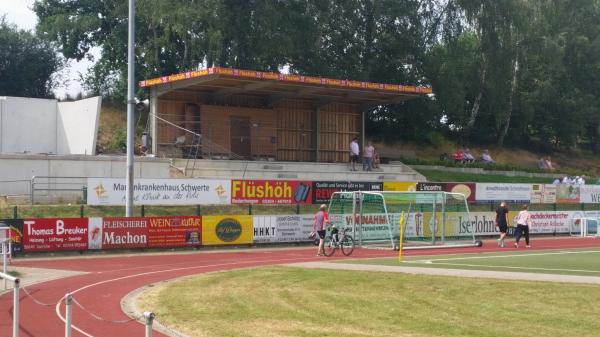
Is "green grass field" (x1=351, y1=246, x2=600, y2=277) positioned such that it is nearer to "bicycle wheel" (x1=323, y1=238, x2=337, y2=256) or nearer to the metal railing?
"bicycle wheel" (x1=323, y1=238, x2=337, y2=256)

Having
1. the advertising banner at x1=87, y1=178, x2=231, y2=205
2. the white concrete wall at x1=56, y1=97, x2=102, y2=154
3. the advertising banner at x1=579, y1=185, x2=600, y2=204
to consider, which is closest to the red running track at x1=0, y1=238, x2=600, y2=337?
the advertising banner at x1=87, y1=178, x2=231, y2=205

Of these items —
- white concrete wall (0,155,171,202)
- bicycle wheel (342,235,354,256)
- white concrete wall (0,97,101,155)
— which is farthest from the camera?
white concrete wall (0,97,101,155)

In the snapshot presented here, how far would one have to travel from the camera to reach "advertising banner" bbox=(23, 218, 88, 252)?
2819 cm

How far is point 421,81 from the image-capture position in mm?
60844

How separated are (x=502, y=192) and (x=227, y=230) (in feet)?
62.2

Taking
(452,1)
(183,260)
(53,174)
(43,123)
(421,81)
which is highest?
(452,1)

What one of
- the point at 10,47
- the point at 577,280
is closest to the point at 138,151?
the point at 10,47

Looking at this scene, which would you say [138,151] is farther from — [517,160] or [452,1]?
[517,160]

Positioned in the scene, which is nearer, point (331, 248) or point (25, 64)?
point (331, 248)

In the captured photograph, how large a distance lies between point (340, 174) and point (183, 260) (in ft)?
63.5

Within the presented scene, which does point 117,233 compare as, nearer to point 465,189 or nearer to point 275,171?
point 275,171

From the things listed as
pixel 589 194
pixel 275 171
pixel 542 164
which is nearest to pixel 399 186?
pixel 275 171

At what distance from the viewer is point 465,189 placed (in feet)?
144

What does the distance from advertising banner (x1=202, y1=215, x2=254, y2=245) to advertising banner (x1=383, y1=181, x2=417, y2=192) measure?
10.2 m
